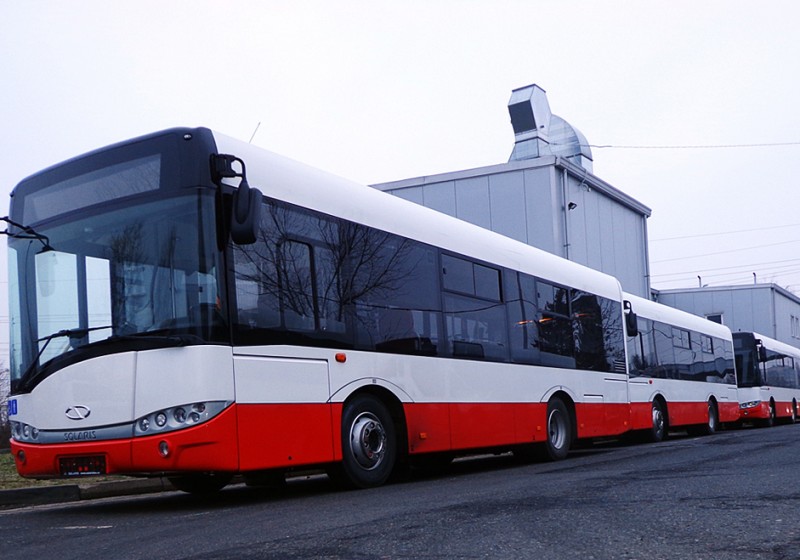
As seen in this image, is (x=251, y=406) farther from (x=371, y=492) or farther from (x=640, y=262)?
(x=640, y=262)

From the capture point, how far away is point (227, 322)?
7418 millimetres

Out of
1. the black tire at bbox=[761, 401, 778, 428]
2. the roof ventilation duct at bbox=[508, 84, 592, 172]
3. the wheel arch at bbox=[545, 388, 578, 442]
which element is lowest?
the black tire at bbox=[761, 401, 778, 428]

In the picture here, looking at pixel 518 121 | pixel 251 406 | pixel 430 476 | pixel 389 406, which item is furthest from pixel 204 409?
pixel 518 121

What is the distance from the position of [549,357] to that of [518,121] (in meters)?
19.3

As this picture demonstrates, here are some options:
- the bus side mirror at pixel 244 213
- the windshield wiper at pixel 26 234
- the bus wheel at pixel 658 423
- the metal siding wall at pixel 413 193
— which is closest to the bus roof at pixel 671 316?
the bus wheel at pixel 658 423

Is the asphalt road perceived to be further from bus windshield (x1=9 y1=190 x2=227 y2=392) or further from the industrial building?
the industrial building

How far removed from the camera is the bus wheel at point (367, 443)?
8641 mm

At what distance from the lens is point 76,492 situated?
10484mm

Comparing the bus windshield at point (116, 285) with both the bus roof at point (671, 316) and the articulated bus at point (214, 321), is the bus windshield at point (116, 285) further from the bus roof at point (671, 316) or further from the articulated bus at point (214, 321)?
the bus roof at point (671, 316)

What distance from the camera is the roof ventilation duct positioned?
3116 cm

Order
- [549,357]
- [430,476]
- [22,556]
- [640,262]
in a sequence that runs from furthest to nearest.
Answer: [640,262]
[549,357]
[430,476]
[22,556]

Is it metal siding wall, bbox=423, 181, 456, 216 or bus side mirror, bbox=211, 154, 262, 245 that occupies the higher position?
metal siding wall, bbox=423, 181, 456, 216

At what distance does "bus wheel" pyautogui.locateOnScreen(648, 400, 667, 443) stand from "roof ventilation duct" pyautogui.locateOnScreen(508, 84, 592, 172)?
1355 centimetres

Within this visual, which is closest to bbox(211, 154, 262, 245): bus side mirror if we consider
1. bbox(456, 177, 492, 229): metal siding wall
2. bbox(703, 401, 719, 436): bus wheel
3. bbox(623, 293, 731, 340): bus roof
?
bbox(623, 293, 731, 340): bus roof
